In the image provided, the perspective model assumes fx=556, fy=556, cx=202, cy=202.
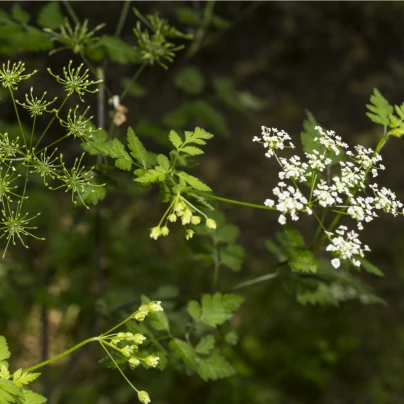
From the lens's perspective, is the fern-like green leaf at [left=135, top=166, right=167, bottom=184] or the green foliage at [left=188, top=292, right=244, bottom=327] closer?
the fern-like green leaf at [left=135, top=166, right=167, bottom=184]

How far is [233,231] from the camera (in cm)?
259

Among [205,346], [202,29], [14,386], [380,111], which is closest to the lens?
[14,386]

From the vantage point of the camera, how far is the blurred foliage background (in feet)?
11.6

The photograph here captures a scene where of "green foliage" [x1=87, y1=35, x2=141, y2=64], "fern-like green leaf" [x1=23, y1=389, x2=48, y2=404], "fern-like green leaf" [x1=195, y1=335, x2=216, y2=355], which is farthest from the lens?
"green foliage" [x1=87, y1=35, x2=141, y2=64]

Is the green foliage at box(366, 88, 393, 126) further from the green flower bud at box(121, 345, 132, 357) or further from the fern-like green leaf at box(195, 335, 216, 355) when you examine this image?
the green flower bud at box(121, 345, 132, 357)

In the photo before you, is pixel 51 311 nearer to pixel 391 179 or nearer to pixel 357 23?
pixel 391 179

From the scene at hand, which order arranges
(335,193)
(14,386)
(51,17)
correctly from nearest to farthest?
(14,386) < (335,193) < (51,17)

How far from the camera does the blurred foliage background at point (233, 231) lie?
3538mm

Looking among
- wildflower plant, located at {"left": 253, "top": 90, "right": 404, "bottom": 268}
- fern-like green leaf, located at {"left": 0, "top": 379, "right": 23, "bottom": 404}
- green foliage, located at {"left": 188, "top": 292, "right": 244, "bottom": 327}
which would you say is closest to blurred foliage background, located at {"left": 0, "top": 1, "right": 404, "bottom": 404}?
green foliage, located at {"left": 188, "top": 292, "right": 244, "bottom": 327}

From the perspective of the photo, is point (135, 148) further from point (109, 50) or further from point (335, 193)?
point (109, 50)

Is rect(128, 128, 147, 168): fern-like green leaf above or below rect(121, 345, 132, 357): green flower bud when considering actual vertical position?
above

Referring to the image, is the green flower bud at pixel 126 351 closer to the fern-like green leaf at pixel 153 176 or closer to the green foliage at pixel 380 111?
the fern-like green leaf at pixel 153 176

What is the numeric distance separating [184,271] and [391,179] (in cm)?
213

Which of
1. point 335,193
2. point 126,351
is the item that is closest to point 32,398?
point 126,351
